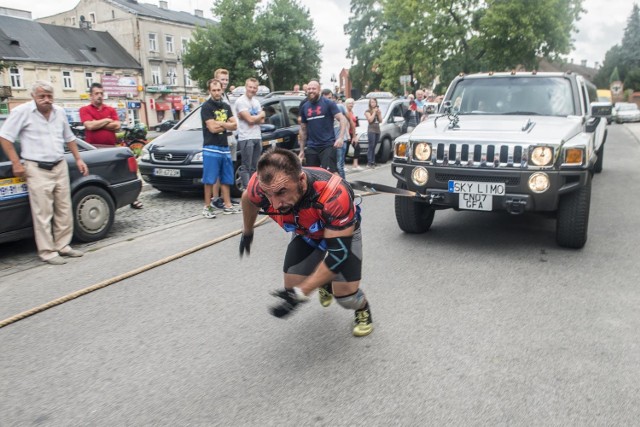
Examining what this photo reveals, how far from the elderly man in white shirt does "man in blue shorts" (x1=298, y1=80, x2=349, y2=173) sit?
373 centimetres

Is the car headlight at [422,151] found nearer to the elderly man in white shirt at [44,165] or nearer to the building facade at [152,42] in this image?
the elderly man in white shirt at [44,165]

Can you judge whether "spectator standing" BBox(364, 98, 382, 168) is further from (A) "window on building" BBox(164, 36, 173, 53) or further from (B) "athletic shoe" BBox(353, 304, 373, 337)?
(A) "window on building" BBox(164, 36, 173, 53)

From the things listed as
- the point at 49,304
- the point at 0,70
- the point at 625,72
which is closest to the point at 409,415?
the point at 49,304

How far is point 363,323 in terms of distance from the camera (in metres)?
3.82

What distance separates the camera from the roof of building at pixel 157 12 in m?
59.8

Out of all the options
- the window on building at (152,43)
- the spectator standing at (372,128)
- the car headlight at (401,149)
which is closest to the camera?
the car headlight at (401,149)

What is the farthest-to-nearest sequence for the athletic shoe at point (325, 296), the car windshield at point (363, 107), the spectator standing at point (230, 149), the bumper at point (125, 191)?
the car windshield at point (363, 107) < the spectator standing at point (230, 149) < the bumper at point (125, 191) < the athletic shoe at point (325, 296)

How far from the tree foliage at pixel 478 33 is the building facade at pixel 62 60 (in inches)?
835

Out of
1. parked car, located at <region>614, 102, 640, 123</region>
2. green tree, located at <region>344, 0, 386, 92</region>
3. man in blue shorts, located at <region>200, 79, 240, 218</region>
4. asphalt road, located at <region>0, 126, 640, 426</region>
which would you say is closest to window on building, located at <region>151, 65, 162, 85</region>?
green tree, located at <region>344, 0, 386, 92</region>

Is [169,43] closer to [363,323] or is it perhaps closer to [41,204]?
[41,204]

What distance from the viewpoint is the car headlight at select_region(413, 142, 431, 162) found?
5.81 metres

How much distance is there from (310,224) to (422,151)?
2796 millimetres

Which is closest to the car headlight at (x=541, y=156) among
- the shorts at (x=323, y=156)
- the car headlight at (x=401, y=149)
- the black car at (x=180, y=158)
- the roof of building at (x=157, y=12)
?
the car headlight at (x=401, y=149)

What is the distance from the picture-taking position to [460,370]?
3.25 m
